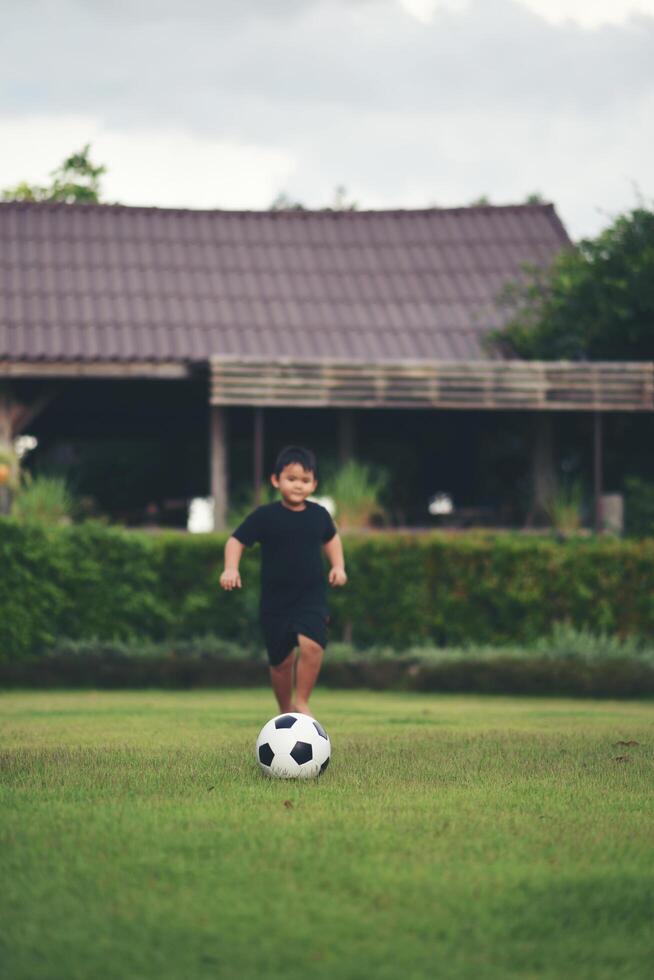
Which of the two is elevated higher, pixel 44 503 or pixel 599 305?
pixel 599 305

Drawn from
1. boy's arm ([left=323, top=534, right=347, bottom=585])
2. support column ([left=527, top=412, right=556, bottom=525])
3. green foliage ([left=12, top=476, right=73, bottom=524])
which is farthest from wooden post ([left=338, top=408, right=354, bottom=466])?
boy's arm ([left=323, top=534, right=347, bottom=585])

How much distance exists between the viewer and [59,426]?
26312 mm

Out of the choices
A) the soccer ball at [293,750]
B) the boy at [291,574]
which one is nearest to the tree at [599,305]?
the boy at [291,574]

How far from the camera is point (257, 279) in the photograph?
23.9 meters

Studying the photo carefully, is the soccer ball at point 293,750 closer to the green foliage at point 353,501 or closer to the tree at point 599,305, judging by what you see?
the green foliage at point 353,501

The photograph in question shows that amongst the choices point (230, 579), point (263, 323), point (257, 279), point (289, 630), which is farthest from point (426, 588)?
point (257, 279)

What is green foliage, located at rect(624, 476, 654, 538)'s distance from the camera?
2058cm

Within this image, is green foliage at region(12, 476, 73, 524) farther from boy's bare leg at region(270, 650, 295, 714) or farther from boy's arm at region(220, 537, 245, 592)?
boy's bare leg at region(270, 650, 295, 714)

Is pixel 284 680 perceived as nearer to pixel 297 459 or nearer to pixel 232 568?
pixel 232 568

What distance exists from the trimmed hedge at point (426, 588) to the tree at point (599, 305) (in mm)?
4836

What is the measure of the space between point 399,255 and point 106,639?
34.2 ft

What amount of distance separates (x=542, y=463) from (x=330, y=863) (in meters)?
17.2

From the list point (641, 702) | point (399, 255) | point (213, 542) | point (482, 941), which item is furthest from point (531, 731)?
point (399, 255)

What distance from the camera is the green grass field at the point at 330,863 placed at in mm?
4211
